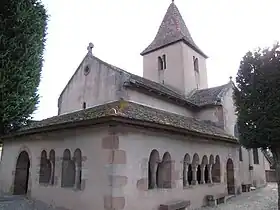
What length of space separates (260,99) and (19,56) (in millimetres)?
9102

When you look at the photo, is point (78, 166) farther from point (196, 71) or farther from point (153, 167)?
point (196, 71)

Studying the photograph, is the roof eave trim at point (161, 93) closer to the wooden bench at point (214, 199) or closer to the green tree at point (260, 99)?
the green tree at point (260, 99)

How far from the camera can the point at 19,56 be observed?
874cm

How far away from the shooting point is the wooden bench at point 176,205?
890cm

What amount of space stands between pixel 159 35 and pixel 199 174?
11.8 metres

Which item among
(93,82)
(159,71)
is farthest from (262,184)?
(93,82)

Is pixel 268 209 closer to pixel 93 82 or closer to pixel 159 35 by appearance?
pixel 93 82

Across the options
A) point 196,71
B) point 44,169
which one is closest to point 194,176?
point 44,169

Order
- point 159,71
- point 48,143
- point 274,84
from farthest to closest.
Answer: point 159,71 → point 48,143 → point 274,84

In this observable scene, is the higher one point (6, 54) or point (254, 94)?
point (6, 54)

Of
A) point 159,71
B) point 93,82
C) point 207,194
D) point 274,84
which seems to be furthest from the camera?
point 159,71

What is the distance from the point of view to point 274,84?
9.72 meters

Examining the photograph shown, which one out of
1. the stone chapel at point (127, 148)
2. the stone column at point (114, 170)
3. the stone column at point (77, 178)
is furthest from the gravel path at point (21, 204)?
the stone column at point (114, 170)

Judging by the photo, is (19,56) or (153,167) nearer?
(19,56)
